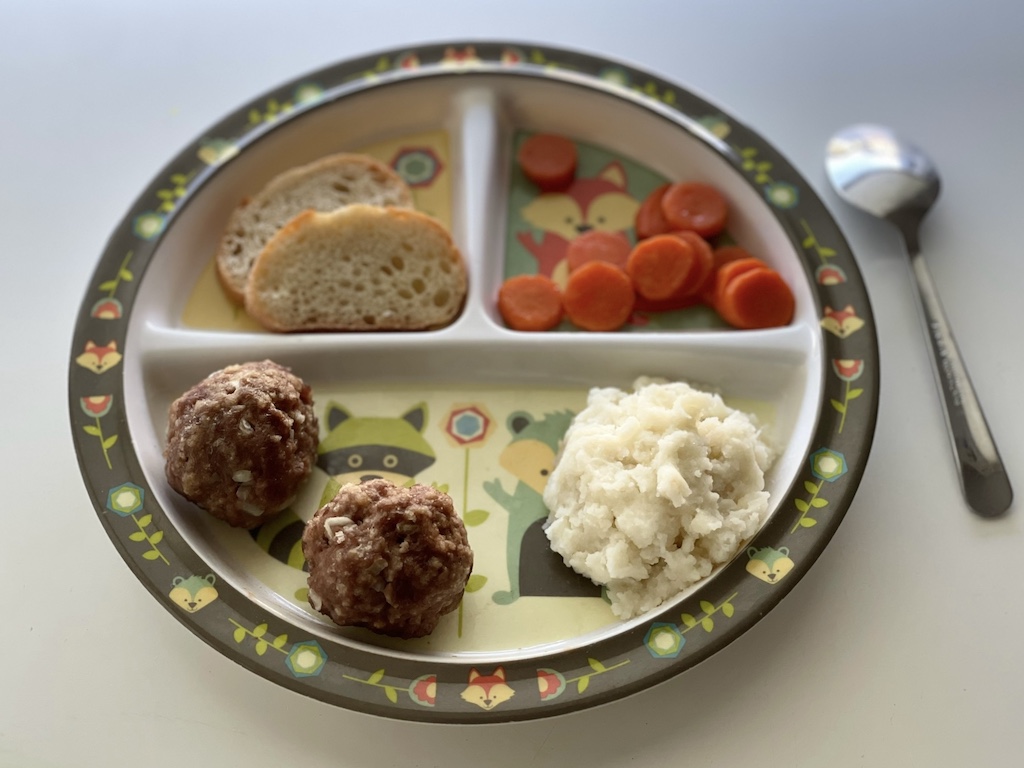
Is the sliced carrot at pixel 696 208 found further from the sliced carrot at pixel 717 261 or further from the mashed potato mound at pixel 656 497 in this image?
the mashed potato mound at pixel 656 497

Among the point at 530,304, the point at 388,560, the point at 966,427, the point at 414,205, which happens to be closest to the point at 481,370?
the point at 530,304

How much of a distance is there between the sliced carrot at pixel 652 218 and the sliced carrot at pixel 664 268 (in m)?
0.14

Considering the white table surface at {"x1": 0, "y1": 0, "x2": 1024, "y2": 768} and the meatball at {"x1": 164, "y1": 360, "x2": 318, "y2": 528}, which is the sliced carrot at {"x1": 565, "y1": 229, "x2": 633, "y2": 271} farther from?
the meatball at {"x1": 164, "y1": 360, "x2": 318, "y2": 528}

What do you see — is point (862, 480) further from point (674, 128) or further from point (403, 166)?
point (403, 166)

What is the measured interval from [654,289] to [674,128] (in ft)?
1.80

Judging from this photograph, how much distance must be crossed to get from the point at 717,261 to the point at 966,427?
820mm

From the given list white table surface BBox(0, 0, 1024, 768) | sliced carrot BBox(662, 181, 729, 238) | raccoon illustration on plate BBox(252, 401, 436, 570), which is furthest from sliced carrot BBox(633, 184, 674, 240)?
raccoon illustration on plate BBox(252, 401, 436, 570)

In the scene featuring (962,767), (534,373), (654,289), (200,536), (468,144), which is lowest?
(962,767)

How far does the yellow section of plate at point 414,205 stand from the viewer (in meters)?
2.66

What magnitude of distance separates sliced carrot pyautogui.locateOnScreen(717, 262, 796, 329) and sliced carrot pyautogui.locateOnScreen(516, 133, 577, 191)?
680mm

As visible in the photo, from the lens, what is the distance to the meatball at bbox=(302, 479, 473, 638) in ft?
6.31

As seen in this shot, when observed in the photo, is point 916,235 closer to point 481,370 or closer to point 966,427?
point 966,427

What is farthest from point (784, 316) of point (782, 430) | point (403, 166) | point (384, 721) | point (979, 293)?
point (384, 721)

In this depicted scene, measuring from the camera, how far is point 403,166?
117 inches
